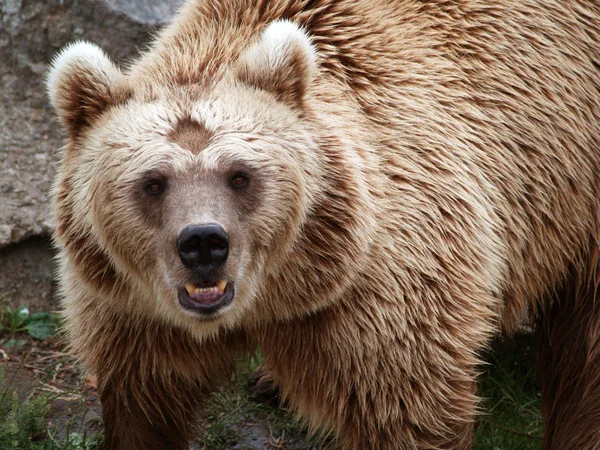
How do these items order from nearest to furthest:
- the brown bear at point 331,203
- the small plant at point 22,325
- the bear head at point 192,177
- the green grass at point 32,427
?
1. the bear head at point 192,177
2. the brown bear at point 331,203
3. the green grass at point 32,427
4. the small plant at point 22,325

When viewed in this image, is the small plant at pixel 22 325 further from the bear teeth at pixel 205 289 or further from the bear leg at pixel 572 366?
the bear leg at pixel 572 366

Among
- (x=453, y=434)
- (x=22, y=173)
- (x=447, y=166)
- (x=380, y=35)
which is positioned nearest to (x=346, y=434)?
(x=453, y=434)

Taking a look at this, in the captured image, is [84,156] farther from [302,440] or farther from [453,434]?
[302,440]

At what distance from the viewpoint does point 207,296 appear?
4527mm

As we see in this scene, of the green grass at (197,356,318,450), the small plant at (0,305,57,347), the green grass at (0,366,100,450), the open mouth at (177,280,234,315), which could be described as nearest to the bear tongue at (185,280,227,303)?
the open mouth at (177,280,234,315)

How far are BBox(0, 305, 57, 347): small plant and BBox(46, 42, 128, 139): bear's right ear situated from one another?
118 inches

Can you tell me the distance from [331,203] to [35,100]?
12.3 ft

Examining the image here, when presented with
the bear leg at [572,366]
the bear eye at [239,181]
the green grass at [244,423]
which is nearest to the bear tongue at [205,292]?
the bear eye at [239,181]

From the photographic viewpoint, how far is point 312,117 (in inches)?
191

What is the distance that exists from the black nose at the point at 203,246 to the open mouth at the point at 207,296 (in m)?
0.12

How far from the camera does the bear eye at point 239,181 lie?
453 centimetres

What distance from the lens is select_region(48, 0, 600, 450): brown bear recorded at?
15.1 ft

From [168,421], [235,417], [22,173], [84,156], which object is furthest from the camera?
[22,173]

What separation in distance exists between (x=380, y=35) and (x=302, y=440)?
Answer: 10.2 feet
